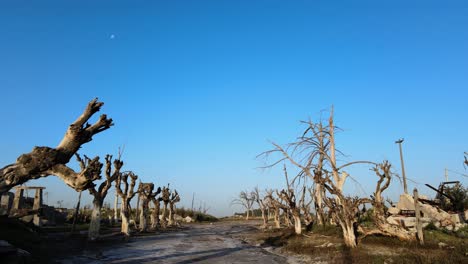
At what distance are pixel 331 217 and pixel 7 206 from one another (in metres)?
24.0

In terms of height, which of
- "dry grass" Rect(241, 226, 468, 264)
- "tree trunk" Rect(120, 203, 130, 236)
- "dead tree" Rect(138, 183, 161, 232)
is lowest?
"dry grass" Rect(241, 226, 468, 264)

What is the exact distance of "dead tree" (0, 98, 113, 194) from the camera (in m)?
8.09

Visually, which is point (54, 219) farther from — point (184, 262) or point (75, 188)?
point (75, 188)

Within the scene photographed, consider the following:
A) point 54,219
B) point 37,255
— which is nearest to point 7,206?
point 54,219

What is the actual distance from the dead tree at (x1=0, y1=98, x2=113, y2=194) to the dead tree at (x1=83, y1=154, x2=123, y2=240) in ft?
31.7

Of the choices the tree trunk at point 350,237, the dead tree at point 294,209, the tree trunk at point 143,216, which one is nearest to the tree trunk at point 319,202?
the dead tree at point 294,209

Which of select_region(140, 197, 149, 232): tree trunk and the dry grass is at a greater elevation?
select_region(140, 197, 149, 232): tree trunk

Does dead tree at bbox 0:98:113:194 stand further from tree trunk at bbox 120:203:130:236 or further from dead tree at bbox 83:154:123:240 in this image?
tree trunk at bbox 120:203:130:236

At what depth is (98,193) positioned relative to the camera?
21.4 meters

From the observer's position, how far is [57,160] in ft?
27.4

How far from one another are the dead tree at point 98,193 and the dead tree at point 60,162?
31.7ft

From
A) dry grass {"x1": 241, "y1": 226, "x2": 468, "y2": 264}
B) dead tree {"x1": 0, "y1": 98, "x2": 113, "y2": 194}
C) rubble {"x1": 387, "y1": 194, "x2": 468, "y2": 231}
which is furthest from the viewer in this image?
rubble {"x1": 387, "y1": 194, "x2": 468, "y2": 231}

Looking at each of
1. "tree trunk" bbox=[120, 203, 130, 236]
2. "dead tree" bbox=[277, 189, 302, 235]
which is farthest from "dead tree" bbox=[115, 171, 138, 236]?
"dead tree" bbox=[277, 189, 302, 235]

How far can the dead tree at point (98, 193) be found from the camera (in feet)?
65.4
